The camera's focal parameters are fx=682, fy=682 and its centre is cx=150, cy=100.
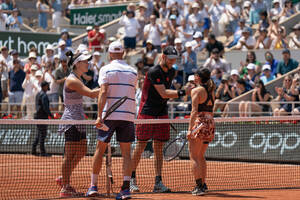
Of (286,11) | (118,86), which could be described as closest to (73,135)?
(118,86)

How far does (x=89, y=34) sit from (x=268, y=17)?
637cm

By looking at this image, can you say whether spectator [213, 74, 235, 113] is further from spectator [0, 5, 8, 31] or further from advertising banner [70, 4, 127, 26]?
advertising banner [70, 4, 127, 26]

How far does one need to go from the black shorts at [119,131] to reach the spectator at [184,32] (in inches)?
503

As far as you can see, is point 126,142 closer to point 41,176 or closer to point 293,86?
point 41,176

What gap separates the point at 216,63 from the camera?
2003cm

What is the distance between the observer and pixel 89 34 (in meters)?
24.4

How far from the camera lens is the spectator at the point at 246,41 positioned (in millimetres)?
21297

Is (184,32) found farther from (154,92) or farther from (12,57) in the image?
(154,92)

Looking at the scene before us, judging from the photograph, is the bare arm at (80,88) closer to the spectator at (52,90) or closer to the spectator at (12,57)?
the spectator at (52,90)

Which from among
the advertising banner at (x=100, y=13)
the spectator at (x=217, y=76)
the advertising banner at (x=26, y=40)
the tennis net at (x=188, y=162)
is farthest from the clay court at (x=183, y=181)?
the advertising banner at (x=100, y=13)

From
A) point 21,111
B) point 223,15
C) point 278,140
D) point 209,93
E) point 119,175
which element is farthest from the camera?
point 223,15

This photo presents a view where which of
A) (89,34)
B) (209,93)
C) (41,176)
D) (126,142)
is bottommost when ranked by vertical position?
(41,176)

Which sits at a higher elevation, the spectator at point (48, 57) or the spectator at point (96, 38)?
the spectator at point (96, 38)

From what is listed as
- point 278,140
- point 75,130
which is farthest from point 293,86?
point 75,130
